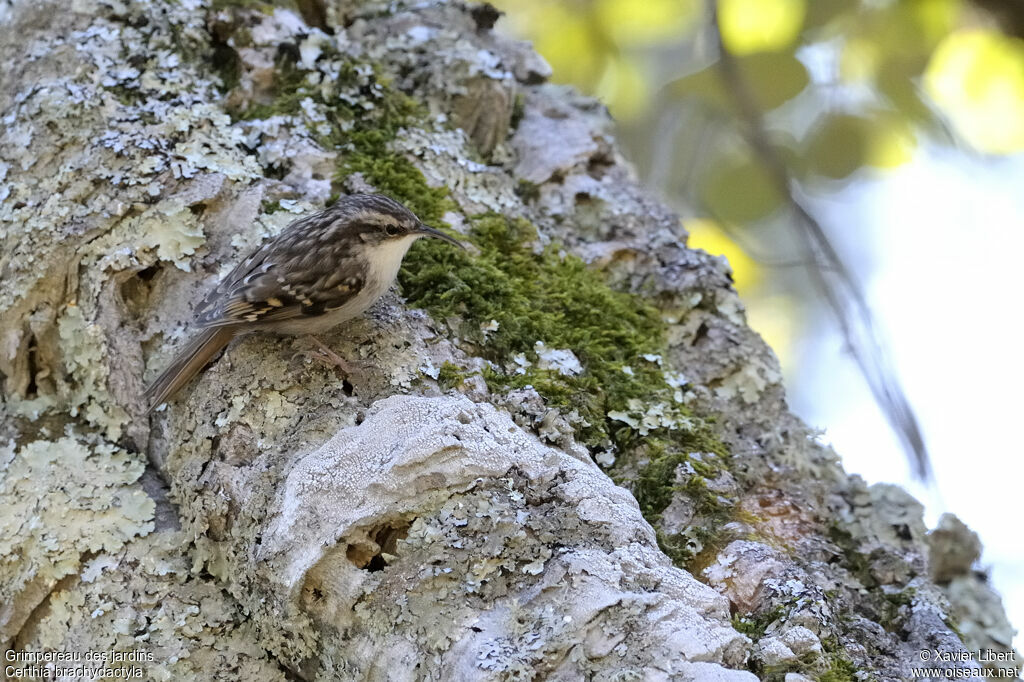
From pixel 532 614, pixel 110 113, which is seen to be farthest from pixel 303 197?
pixel 532 614

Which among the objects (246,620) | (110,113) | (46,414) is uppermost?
(110,113)

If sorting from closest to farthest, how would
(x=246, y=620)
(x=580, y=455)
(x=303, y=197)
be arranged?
(x=246, y=620) < (x=580, y=455) < (x=303, y=197)

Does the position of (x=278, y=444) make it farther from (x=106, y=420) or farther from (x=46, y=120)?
(x=46, y=120)

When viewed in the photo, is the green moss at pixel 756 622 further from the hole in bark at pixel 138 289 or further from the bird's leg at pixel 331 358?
the hole in bark at pixel 138 289

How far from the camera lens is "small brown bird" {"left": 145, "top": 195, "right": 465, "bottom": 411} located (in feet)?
6.68

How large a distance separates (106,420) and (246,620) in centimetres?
67

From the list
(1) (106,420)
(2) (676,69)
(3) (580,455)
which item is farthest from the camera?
(2) (676,69)

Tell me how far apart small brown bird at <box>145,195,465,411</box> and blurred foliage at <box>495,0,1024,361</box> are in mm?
1264

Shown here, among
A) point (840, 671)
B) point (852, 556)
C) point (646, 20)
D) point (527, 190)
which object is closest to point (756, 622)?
point (840, 671)

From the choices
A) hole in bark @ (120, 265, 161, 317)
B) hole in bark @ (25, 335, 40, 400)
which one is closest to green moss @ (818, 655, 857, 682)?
hole in bark @ (120, 265, 161, 317)

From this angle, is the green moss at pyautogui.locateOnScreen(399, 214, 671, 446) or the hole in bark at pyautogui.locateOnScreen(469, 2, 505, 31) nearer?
the green moss at pyautogui.locateOnScreen(399, 214, 671, 446)

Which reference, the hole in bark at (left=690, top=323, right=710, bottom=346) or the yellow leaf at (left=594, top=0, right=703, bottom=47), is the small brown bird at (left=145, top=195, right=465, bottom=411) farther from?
the yellow leaf at (left=594, top=0, right=703, bottom=47)

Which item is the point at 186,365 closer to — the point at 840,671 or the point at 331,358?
the point at 331,358

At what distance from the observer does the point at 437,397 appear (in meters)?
1.84
